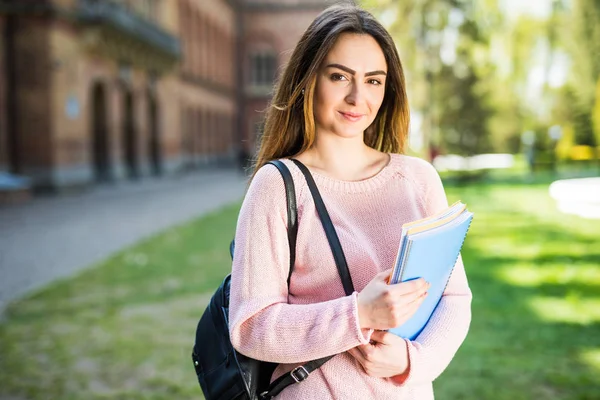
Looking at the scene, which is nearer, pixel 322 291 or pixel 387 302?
pixel 387 302

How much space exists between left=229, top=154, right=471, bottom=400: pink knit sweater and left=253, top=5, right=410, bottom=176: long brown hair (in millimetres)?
170

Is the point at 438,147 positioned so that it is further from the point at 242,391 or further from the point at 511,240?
the point at 242,391

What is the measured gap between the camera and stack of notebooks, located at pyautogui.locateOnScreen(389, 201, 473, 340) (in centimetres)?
153

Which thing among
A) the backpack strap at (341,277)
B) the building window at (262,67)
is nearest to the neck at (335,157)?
the backpack strap at (341,277)

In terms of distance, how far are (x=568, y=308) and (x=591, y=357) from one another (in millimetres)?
1405

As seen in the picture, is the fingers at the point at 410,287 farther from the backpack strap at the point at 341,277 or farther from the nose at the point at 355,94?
the nose at the point at 355,94

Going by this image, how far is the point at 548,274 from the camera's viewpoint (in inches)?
295

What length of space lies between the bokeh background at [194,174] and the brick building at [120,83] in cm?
7

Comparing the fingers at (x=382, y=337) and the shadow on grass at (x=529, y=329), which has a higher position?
the fingers at (x=382, y=337)

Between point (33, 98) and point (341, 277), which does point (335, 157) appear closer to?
point (341, 277)

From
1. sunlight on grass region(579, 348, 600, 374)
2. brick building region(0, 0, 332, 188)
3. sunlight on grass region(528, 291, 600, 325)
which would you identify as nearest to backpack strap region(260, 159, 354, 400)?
sunlight on grass region(579, 348, 600, 374)

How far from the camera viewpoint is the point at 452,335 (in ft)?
6.00

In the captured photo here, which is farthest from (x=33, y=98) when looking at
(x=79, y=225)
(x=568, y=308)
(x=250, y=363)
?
(x=250, y=363)

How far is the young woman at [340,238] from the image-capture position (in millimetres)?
1659
